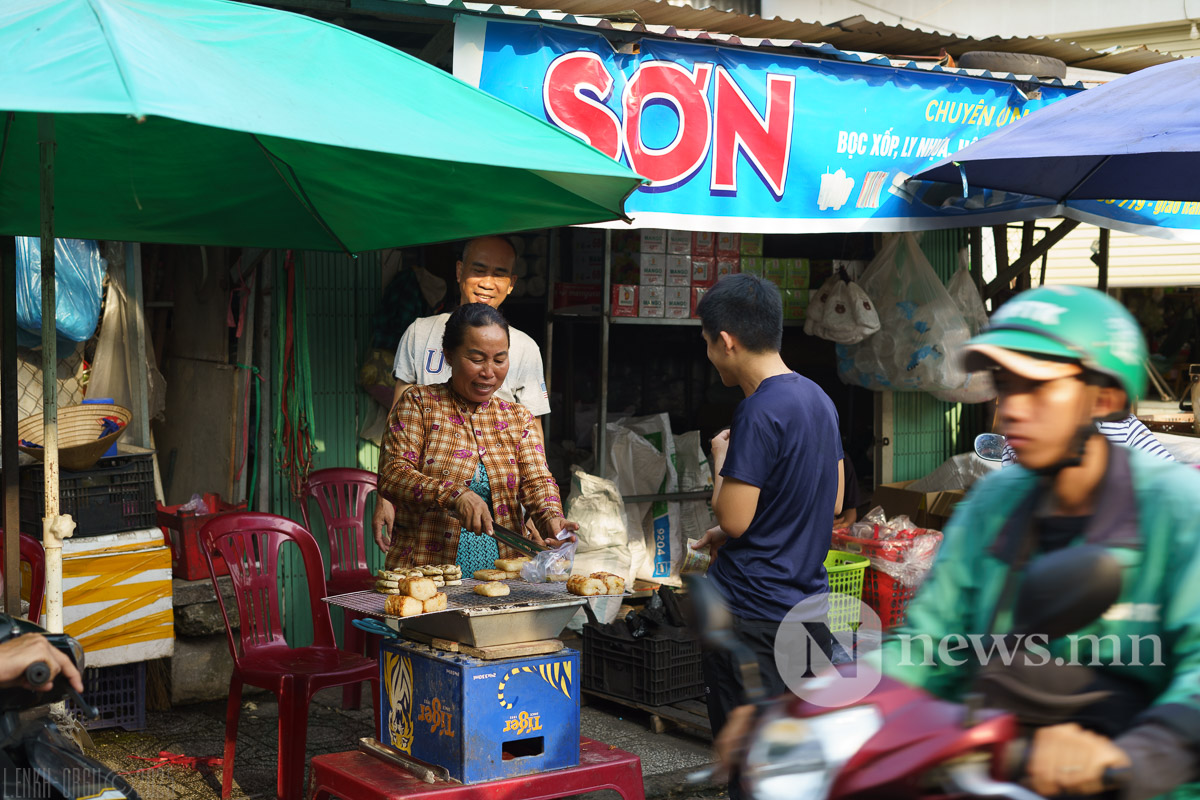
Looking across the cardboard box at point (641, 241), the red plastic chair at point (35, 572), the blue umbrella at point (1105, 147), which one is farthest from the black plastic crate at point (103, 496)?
the blue umbrella at point (1105, 147)

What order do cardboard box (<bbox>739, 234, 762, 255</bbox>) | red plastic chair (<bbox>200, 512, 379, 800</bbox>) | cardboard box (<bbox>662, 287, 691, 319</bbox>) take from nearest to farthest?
red plastic chair (<bbox>200, 512, 379, 800</bbox>) → cardboard box (<bbox>662, 287, 691, 319</bbox>) → cardboard box (<bbox>739, 234, 762, 255</bbox>)

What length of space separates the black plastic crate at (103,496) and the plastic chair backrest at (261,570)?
0.91m

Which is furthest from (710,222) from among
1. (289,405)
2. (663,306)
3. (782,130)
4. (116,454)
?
(116,454)

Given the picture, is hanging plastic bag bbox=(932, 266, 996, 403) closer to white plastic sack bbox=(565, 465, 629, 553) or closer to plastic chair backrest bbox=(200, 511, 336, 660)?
white plastic sack bbox=(565, 465, 629, 553)

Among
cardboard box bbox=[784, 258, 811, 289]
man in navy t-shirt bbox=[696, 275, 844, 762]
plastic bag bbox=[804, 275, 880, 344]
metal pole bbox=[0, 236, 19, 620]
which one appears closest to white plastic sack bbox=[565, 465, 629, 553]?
plastic bag bbox=[804, 275, 880, 344]

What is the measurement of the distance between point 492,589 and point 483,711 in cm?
38

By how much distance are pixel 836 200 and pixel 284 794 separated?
161 inches

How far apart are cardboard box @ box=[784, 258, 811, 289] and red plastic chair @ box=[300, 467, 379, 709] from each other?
3088mm

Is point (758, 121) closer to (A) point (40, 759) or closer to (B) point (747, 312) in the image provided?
(B) point (747, 312)

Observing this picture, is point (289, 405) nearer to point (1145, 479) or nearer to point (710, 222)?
point (710, 222)

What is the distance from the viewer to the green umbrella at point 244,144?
241 centimetres

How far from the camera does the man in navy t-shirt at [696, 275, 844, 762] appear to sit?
10.8 ft

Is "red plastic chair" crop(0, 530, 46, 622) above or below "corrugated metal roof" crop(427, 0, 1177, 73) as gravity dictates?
below

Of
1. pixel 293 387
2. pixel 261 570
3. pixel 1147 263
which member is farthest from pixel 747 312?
pixel 1147 263
